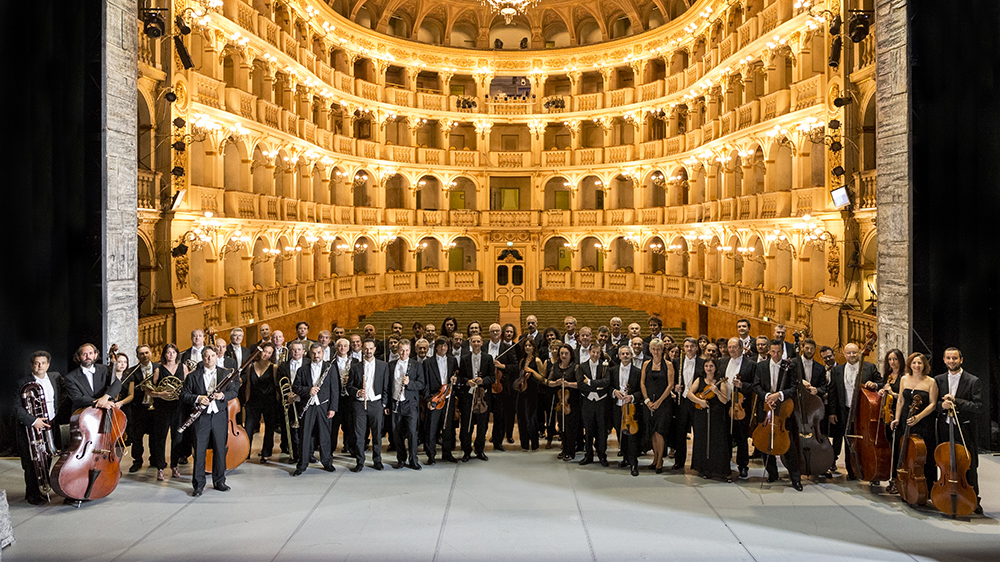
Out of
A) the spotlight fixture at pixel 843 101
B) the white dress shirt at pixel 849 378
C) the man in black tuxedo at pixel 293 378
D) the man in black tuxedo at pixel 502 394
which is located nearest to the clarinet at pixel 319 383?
the man in black tuxedo at pixel 293 378

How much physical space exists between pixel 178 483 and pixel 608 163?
3016cm

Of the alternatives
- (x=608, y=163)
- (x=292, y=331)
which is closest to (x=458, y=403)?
(x=292, y=331)

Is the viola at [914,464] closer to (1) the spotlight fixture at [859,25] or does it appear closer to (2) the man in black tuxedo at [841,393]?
(2) the man in black tuxedo at [841,393]

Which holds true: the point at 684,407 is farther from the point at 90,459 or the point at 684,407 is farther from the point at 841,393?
the point at 90,459

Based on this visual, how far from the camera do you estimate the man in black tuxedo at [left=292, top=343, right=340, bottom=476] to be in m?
11.2

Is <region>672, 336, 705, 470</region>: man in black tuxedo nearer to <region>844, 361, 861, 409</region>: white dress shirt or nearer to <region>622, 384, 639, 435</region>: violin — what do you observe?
<region>622, 384, 639, 435</region>: violin

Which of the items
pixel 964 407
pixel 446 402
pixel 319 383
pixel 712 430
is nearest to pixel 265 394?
pixel 319 383

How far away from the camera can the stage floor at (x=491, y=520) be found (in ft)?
27.2

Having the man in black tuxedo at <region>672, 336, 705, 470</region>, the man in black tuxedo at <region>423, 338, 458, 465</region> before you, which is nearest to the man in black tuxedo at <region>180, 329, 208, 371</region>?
the man in black tuxedo at <region>423, 338, 458, 465</region>

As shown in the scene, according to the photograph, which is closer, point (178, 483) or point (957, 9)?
point (178, 483)

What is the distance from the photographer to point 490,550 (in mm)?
8320

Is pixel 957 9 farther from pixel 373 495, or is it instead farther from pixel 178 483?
pixel 178 483

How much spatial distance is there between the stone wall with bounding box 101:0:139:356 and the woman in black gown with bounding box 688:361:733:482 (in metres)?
9.56

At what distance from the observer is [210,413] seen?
1023 cm
